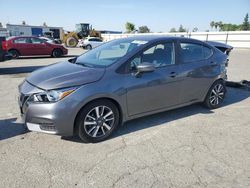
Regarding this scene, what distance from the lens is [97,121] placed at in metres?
3.74

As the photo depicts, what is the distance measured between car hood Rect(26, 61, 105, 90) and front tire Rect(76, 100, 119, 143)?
1.25ft

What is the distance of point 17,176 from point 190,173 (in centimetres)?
209

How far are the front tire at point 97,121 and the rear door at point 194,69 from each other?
1.58 meters

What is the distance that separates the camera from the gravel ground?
2871mm

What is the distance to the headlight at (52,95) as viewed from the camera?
339cm

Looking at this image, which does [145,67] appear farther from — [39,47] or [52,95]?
[39,47]

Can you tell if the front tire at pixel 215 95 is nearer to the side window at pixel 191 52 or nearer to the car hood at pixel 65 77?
the side window at pixel 191 52

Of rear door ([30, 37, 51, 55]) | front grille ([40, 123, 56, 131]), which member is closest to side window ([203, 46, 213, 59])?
front grille ([40, 123, 56, 131])

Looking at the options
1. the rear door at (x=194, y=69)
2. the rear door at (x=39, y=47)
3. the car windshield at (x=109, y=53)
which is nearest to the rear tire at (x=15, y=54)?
the rear door at (x=39, y=47)

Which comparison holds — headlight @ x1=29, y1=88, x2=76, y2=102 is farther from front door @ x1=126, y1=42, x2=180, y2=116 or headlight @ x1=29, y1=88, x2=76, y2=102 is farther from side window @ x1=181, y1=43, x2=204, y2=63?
side window @ x1=181, y1=43, x2=204, y2=63

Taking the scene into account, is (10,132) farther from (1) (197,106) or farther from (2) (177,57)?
(1) (197,106)

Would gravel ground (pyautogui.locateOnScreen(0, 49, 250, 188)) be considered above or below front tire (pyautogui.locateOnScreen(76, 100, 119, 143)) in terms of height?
below

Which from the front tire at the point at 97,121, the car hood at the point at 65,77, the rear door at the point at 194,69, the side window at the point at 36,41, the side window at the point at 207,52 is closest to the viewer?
the car hood at the point at 65,77

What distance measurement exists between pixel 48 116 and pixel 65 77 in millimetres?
630
